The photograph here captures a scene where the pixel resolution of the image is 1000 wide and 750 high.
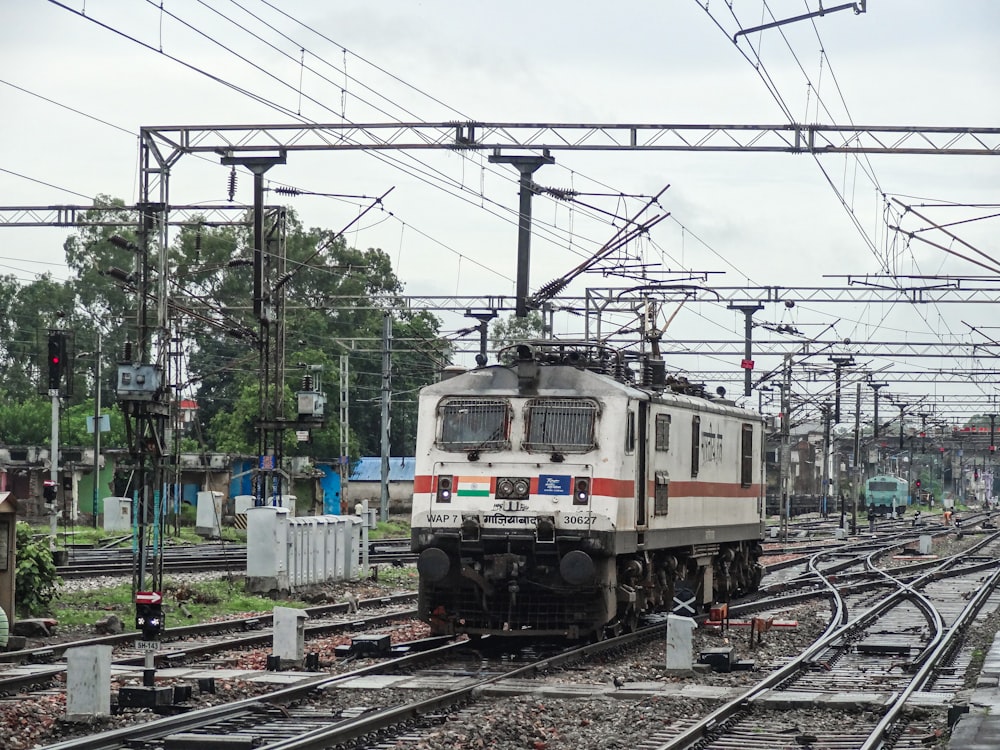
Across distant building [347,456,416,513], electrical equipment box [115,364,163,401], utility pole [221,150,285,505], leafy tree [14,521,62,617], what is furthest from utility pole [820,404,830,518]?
electrical equipment box [115,364,163,401]

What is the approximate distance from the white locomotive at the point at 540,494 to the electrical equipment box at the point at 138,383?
3.47 meters

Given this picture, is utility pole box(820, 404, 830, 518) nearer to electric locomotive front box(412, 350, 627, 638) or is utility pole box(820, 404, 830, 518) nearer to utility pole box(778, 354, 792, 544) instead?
utility pole box(778, 354, 792, 544)

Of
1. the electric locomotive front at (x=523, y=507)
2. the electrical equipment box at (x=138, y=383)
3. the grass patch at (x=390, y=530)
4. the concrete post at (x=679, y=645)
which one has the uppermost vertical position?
the electrical equipment box at (x=138, y=383)

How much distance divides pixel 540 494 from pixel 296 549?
10.2 meters

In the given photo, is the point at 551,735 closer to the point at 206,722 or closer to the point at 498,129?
the point at 206,722

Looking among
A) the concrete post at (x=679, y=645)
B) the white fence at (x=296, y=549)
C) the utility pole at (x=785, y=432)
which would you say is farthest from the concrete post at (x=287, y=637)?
the utility pole at (x=785, y=432)

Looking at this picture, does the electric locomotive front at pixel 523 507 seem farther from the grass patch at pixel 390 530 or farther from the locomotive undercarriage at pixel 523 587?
the grass patch at pixel 390 530

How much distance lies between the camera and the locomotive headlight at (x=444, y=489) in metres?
18.8

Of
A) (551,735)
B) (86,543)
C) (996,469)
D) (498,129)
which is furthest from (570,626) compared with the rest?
(996,469)

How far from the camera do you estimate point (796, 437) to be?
390ft

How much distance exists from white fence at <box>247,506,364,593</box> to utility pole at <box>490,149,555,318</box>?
5.67 meters

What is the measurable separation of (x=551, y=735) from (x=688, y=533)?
959cm

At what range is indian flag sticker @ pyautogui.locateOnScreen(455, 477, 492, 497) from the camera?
1867 centimetres

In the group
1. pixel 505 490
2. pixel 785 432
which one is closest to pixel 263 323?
pixel 505 490
